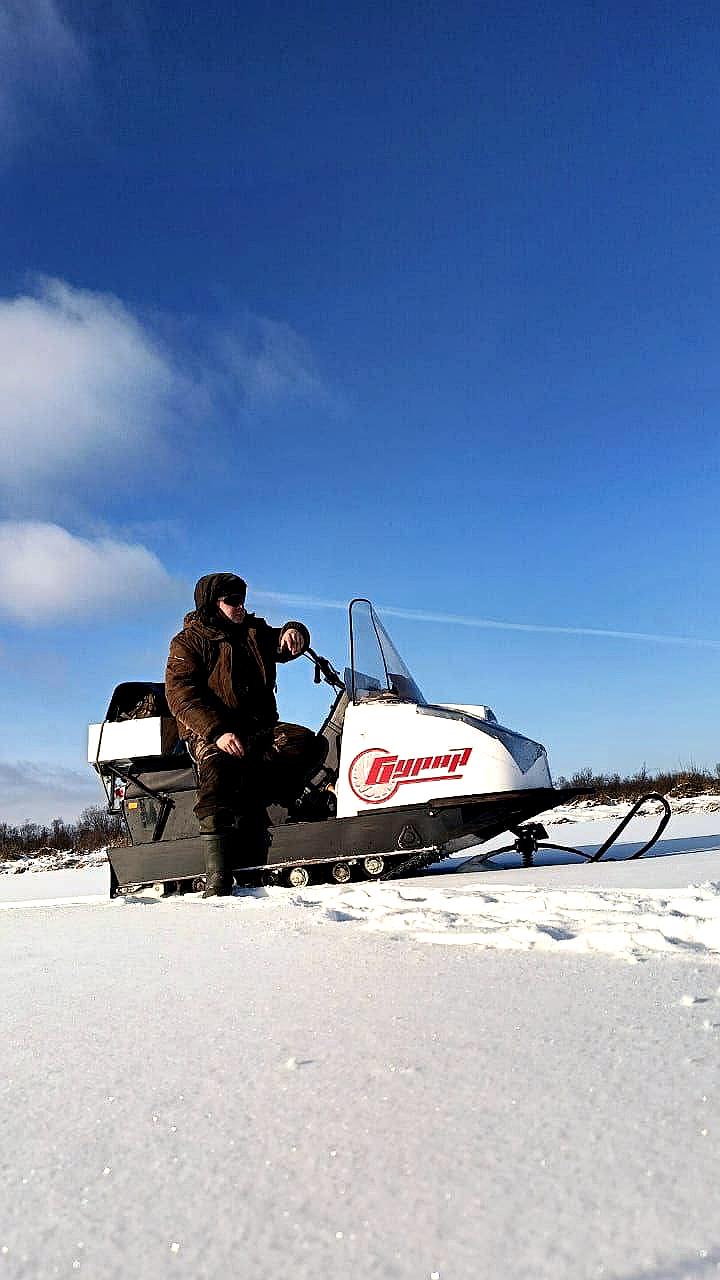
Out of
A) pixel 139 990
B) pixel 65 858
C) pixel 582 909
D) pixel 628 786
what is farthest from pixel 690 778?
pixel 139 990

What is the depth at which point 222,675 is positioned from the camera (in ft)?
15.8

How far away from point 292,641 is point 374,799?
1.09 m

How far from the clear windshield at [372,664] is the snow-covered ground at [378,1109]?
3109mm

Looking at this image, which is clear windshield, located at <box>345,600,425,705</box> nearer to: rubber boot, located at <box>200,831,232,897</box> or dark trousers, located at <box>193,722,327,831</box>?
dark trousers, located at <box>193,722,327,831</box>

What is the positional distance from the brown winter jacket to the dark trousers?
0.10 meters

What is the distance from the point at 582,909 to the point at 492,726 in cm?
249

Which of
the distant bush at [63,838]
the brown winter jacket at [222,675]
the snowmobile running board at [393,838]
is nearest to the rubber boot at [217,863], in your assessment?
the snowmobile running board at [393,838]

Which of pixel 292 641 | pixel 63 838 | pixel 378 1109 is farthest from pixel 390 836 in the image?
pixel 63 838

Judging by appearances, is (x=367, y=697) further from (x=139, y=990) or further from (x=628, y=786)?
(x=628, y=786)

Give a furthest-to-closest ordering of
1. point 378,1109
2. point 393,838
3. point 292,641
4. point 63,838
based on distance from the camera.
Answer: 1. point 63,838
2. point 292,641
3. point 393,838
4. point 378,1109

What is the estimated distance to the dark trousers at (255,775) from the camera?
4.39 meters

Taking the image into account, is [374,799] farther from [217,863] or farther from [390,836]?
[217,863]

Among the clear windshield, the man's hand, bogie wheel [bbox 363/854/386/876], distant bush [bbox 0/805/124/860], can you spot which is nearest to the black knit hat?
the man's hand

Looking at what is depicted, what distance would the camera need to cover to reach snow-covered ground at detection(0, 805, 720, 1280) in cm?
70
